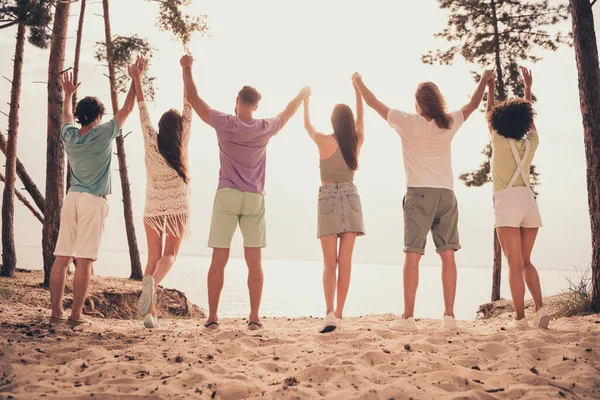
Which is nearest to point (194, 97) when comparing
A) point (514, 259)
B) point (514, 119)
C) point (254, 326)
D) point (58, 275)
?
point (58, 275)

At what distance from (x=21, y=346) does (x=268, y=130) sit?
10.6 ft

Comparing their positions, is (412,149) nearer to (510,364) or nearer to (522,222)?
(522,222)

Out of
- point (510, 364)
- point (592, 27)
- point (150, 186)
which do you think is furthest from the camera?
point (592, 27)

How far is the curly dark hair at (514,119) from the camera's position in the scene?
5.50 meters

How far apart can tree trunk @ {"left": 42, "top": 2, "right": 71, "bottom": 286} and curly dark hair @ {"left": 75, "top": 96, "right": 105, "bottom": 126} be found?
15.4ft

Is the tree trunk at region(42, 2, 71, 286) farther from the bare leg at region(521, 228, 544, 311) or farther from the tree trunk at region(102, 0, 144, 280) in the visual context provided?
the bare leg at region(521, 228, 544, 311)

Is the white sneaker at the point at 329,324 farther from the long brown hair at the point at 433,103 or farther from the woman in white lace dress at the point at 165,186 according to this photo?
the long brown hair at the point at 433,103

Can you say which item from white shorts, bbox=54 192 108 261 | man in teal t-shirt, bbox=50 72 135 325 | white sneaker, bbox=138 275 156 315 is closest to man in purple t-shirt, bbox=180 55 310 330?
white sneaker, bbox=138 275 156 315

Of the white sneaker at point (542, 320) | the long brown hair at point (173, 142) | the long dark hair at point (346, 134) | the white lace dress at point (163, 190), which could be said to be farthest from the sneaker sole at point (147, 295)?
the white sneaker at point (542, 320)

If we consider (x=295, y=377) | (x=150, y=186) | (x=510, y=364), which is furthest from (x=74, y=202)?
(x=510, y=364)

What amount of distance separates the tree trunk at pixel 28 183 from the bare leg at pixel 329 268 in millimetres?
9285

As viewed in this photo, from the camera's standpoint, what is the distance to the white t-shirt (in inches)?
207

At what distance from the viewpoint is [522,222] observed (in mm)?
5398

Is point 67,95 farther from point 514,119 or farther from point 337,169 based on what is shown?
point 514,119
